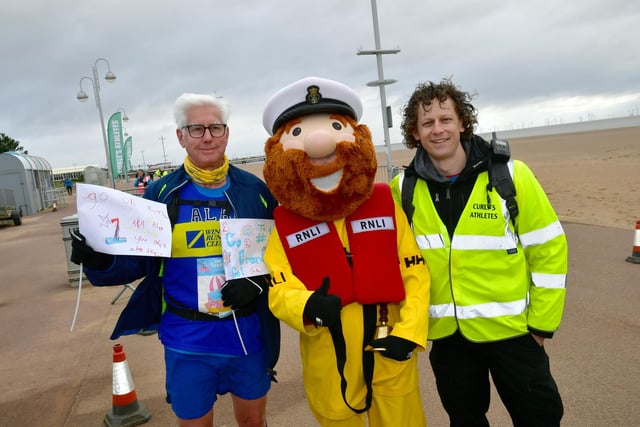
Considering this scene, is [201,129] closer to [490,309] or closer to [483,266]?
[483,266]

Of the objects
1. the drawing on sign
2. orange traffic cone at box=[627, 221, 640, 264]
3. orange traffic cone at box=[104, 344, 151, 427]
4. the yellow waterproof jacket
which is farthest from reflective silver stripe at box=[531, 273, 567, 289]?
orange traffic cone at box=[627, 221, 640, 264]

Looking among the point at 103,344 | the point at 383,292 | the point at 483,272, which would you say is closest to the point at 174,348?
the point at 383,292

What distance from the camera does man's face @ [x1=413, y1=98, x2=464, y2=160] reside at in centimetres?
238

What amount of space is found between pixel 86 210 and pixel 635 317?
4.87m

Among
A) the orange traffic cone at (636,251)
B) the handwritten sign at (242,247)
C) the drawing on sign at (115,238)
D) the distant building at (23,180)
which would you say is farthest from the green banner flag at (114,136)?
the handwritten sign at (242,247)

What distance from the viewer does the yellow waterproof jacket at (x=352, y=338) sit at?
7.14ft

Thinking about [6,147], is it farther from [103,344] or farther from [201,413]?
[201,413]

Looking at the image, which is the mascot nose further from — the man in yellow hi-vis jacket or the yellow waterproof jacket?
the man in yellow hi-vis jacket

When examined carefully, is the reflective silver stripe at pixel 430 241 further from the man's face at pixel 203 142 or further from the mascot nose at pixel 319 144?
the man's face at pixel 203 142

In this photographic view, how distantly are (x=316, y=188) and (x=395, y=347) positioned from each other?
0.83 m

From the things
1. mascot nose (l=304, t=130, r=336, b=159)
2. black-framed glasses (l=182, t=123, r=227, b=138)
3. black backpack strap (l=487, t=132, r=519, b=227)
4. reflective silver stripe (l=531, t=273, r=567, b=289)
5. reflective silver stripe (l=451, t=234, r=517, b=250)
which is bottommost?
reflective silver stripe (l=531, t=273, r=567, b=289)

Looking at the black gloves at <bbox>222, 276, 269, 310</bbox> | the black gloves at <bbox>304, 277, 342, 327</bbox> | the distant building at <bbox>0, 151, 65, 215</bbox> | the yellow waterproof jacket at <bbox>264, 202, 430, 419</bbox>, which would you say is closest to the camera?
the black gloves at <bbox>304, 277, 342, 327</bbox>

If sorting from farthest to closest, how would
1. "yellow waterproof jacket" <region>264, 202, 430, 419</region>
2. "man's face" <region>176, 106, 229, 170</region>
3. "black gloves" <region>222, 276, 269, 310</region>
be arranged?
"man's face" <region>176, 106, 229, 170</region>
"black gloves" <region>222, 276, 269, 310</region>
"yellow waterproof jacket" <region>264, 202, 430, 419</region>

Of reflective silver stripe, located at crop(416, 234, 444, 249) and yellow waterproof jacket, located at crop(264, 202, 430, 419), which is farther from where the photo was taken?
reflective silver stripe, located at crop(416, 234, 444, 249)
